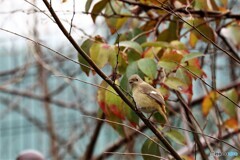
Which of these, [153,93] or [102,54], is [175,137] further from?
[102,54]

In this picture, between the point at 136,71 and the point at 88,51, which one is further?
the point at 88,51

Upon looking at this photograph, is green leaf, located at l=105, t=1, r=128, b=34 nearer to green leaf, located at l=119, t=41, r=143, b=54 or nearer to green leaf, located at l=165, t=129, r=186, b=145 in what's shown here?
green leaf, located at l=119, t=41, r=143, b=54

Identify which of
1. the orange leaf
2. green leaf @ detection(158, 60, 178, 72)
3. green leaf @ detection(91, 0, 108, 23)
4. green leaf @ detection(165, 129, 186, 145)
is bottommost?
green leaf @ detection(165, 129, 186, 145)

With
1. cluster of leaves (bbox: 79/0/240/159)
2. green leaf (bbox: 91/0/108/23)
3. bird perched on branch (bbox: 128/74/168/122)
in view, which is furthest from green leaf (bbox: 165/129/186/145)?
green leaf (bbox: 91/0/108/23)

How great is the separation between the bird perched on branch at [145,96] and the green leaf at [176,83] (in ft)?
0.12

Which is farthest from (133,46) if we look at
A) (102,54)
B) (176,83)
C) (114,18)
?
(114,18)

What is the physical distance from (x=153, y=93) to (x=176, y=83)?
2.8 inches

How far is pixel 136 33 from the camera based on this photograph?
220 centimetres

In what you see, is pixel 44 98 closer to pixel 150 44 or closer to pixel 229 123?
pixel 229 123

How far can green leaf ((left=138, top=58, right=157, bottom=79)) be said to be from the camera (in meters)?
1.67

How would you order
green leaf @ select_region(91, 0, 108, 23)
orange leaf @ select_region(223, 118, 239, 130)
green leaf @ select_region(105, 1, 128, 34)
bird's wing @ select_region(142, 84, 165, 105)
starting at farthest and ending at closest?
orange leaf @ select_region(223, 118, 239, 130), green leaf @ select_region(105, 1, 128, 34), green leaf @ select_region(91, 0, 108, 23), bird's wing @ select_region(142, 84, 165, 105)

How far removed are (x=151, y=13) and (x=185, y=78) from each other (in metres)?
0.69

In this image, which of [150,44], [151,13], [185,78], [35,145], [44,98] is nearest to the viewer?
[185,78]

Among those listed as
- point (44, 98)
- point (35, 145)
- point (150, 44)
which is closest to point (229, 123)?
point (150, 44)
